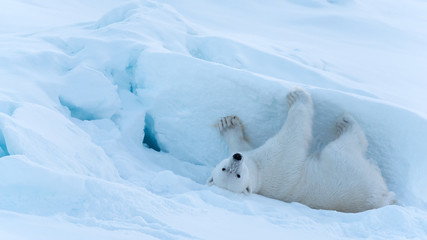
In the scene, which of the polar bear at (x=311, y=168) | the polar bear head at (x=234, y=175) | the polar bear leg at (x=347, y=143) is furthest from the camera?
the polar bear leg at (x=347, y=143)

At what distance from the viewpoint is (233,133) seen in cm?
371

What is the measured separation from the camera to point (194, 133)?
12.8 feet

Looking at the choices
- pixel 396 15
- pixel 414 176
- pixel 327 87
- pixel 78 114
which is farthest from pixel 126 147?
pixel 396 15

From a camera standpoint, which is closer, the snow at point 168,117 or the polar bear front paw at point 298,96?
the snow at point 168,117

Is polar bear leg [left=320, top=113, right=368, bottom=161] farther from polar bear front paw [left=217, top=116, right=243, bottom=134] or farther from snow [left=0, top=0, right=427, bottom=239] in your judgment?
polar bear front paw [left=217, top=116, right=243, bottom=134]

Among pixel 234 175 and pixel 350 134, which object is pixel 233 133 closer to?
pixel 234 175

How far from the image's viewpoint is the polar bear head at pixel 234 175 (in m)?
3.04

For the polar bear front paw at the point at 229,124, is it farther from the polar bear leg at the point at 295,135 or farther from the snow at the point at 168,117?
the polar bear leg at the point at 295,135

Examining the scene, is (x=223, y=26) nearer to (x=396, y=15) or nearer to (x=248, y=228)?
(x=396, y=15)

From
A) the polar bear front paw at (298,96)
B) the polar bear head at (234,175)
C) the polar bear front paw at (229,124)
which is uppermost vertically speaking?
the polar bear front paw at (298,96)

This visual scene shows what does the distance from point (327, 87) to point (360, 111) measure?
1.84 feet

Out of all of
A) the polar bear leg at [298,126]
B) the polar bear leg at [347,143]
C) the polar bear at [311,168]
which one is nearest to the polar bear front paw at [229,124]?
the polar bear at [311,168]

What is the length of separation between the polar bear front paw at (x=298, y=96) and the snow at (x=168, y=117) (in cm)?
9

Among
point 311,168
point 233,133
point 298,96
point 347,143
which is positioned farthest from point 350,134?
point 233,133
